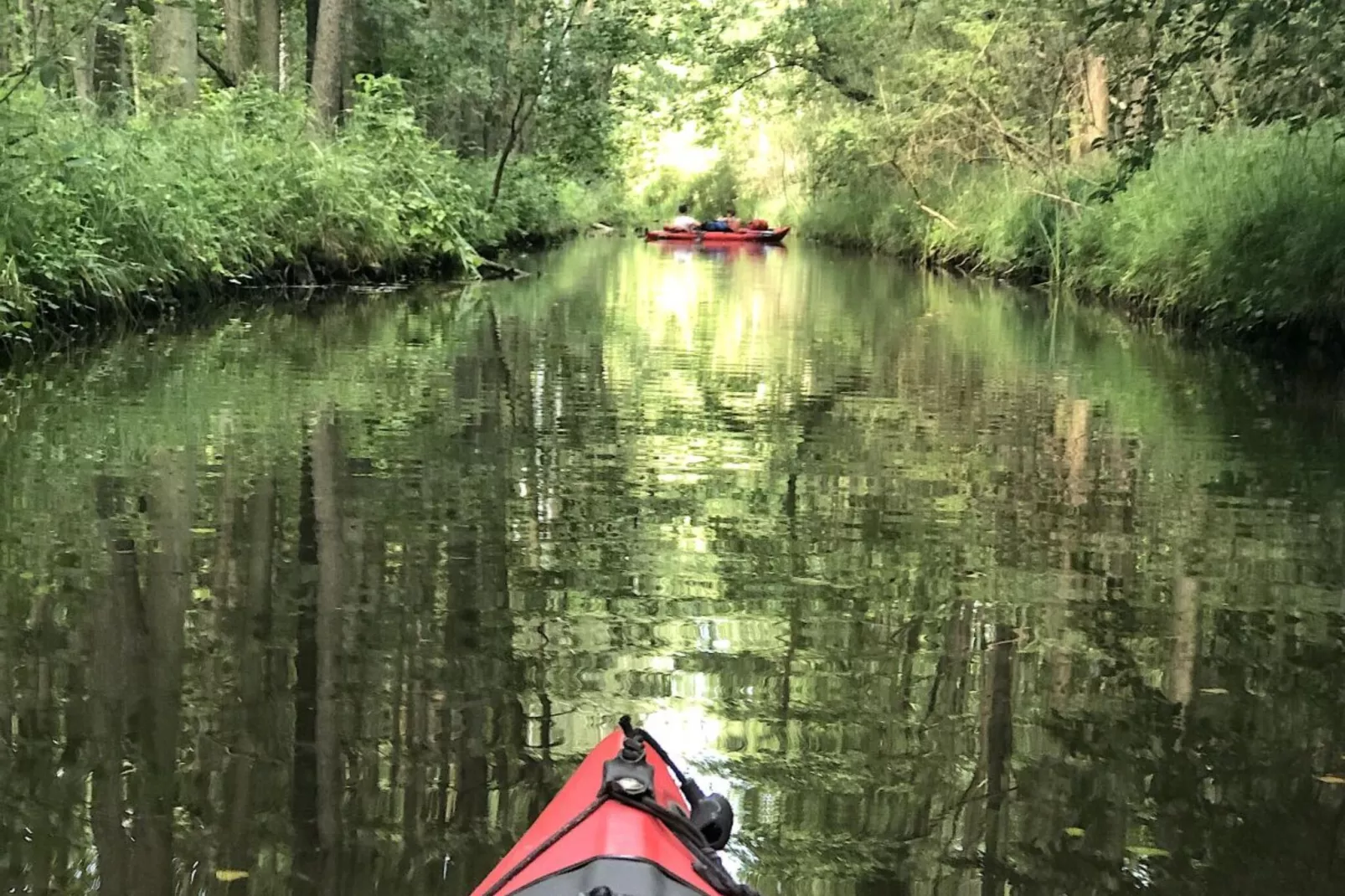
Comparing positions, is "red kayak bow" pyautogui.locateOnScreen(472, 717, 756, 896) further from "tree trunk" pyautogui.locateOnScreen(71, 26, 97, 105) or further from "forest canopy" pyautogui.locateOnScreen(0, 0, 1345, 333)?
A: "tree trunk" pyautogui.locateOnScreen(71, 26, 97, 105)

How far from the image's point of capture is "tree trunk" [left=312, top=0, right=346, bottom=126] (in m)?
→ 15.9

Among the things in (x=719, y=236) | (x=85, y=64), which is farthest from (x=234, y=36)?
(x=719, y=236)

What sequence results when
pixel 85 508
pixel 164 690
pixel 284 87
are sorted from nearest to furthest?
pixel 164 690
pixel 85 508
pixel 284 87

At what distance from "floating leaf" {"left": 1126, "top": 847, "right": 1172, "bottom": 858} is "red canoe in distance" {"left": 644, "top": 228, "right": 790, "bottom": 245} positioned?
103 ft

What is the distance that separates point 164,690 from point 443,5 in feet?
68.6

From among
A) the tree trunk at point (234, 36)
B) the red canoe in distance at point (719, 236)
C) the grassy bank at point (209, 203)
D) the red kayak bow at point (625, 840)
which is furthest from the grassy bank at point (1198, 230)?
the red canoe in distance at point (719, 236)

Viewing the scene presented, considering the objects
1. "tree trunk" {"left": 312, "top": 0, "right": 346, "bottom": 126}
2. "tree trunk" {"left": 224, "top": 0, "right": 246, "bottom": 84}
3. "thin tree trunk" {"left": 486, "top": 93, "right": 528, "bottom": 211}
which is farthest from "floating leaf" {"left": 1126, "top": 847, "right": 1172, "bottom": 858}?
"thin tree trunk" {"left": 486, "top": 93, "right": 528, "bottom": 211}

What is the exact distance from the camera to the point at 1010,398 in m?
8.34

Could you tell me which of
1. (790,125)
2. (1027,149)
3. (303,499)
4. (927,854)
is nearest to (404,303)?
(303,499)

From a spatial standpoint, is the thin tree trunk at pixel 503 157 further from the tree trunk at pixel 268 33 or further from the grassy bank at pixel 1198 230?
the grassy bank at pixel 1198 230

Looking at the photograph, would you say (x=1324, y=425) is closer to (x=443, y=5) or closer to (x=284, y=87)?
(x=284, y=87)

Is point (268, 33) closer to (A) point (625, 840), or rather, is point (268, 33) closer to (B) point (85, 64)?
(B) point (85, 64)

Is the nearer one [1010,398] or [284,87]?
[1010,398]

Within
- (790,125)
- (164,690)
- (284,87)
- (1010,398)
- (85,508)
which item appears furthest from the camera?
(790,125)
